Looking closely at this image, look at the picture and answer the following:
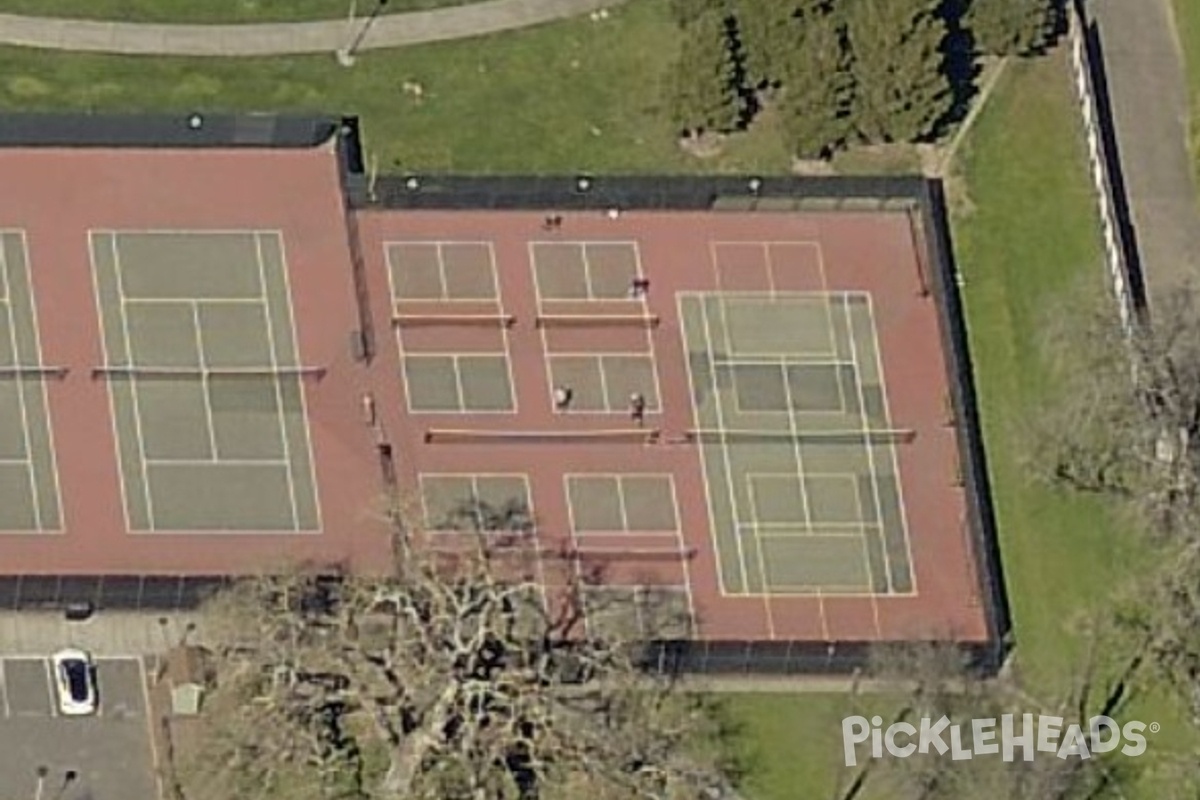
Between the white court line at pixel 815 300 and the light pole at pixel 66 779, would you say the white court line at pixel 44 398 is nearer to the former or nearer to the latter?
the light pole at pixel 66 779

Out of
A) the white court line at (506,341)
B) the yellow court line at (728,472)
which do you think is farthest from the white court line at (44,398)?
the yellow court line at (728,472)

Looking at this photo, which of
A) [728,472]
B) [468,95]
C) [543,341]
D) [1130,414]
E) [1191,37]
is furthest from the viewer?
[1191,37]

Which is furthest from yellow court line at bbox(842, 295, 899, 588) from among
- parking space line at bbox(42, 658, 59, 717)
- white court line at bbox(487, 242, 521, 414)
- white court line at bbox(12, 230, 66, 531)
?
parking space line at bbox(42, 658, 59, 717)

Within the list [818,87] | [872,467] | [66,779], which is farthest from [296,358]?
[818,87]

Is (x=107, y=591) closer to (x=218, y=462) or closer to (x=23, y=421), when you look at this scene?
(x=218, y=462)

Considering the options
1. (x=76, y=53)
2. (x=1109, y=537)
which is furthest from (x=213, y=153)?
(x=1109, y=537)

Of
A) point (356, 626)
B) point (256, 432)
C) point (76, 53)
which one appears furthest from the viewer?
point (76, 53)

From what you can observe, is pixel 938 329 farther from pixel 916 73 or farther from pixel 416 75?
pixel 416 75
